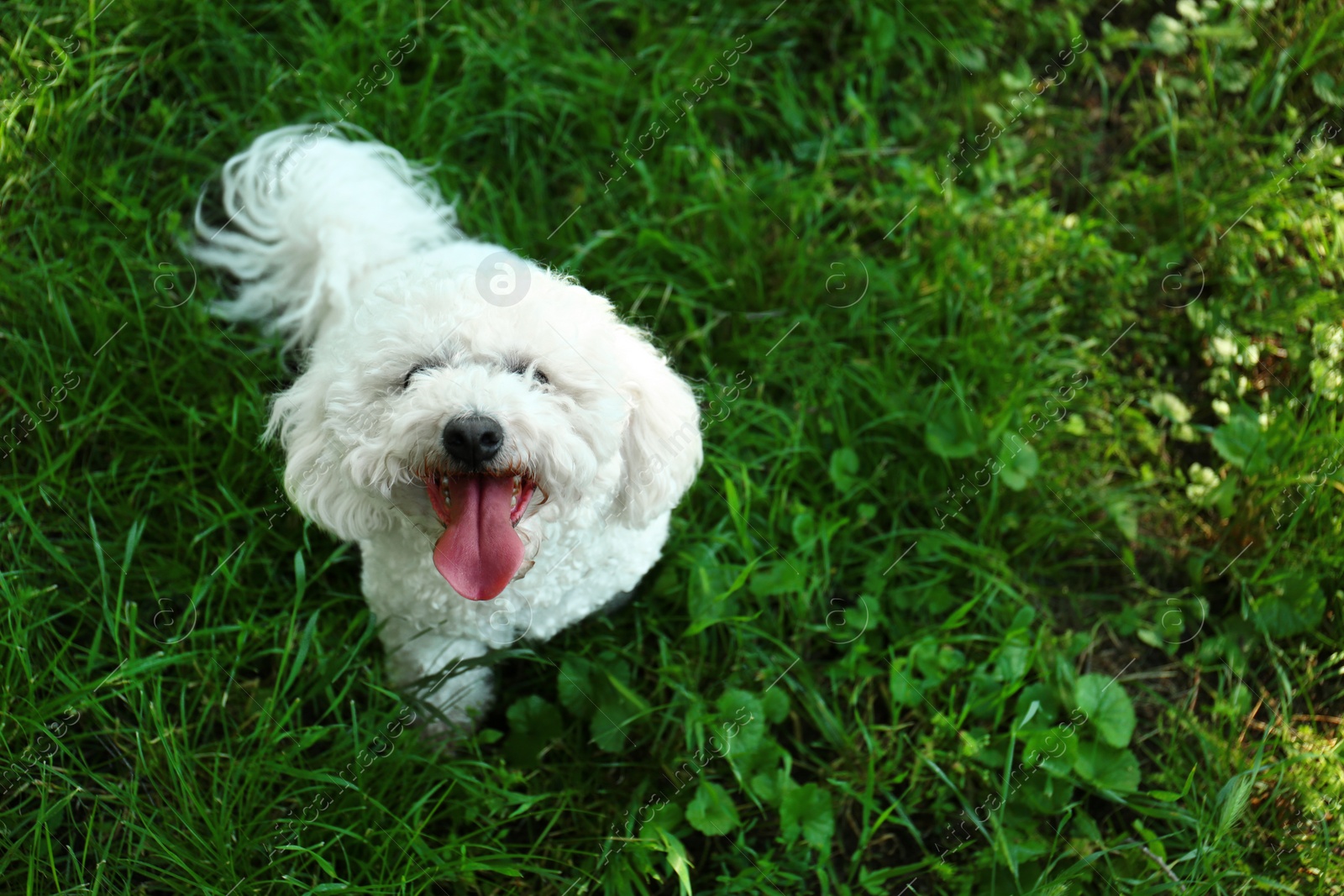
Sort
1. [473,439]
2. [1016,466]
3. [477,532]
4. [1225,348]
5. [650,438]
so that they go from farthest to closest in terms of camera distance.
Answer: [1225,348]
[1016,466]
[650,438]
[477,532]
[473,439]

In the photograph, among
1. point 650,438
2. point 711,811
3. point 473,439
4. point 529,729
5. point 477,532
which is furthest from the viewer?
point 529,729

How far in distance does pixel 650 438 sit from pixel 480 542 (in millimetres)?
412

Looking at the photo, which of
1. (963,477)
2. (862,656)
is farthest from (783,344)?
(862,656)

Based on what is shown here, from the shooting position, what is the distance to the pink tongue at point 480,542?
1789 mm

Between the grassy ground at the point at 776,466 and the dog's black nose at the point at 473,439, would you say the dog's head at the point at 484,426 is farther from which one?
the grassy ground at the point at 776,466

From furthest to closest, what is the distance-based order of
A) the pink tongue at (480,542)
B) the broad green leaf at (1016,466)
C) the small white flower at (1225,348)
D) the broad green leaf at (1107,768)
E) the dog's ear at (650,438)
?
1. the small white flower at (1225,348)
2. the broad green leaf at (1016,466)
3. the broad green leaf at (1107,768)
4. the dog's ear at (650,438)
5. the pink tongue at (480,542)

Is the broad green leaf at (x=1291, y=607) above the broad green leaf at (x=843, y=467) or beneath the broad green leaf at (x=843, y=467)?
above

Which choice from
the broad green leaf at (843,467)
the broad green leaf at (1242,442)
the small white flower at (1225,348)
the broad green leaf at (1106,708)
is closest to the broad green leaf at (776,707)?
the broad green leaf at (843,467)

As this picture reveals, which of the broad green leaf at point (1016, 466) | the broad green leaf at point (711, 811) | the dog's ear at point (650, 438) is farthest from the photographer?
the broad green leaf at point (1016, 466)

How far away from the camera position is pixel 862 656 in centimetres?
252

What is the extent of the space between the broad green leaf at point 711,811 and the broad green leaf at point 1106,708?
936 millimetres

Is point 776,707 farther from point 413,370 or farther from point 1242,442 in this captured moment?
point 1242,442

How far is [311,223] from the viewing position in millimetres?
2523

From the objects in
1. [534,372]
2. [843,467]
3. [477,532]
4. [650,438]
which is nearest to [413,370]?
[534,372]
